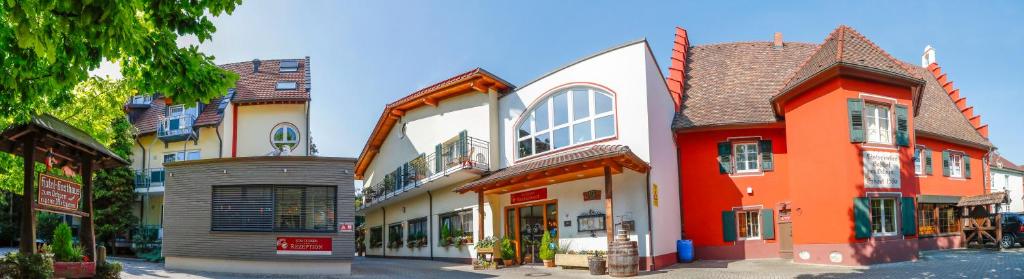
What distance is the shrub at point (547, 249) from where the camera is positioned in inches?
718

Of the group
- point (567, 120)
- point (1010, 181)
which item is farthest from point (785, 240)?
point (1010, 181)

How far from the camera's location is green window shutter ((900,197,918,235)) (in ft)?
56.8

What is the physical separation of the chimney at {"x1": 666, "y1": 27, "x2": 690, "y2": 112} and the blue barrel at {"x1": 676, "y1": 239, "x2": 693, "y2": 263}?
4239 millimetres

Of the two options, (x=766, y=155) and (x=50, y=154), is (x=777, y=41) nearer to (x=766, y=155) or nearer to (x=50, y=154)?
(x=766, y=155)

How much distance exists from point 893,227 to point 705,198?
479cm

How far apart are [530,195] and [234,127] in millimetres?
16942

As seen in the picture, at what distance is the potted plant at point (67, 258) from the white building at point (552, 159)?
30.7 ft

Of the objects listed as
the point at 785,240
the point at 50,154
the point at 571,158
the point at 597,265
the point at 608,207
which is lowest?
the point at 597,265

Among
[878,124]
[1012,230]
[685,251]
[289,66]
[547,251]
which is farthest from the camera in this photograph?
[289,66]

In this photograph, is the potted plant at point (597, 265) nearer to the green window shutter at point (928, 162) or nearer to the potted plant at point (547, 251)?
the potted plant at point (547, 251)

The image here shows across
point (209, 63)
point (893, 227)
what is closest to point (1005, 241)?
point (893, 227)

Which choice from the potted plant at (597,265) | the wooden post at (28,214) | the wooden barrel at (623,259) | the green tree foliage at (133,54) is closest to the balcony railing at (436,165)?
the potted plant at (597,265)

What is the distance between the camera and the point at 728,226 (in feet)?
65.3

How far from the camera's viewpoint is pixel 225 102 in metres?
30.7
